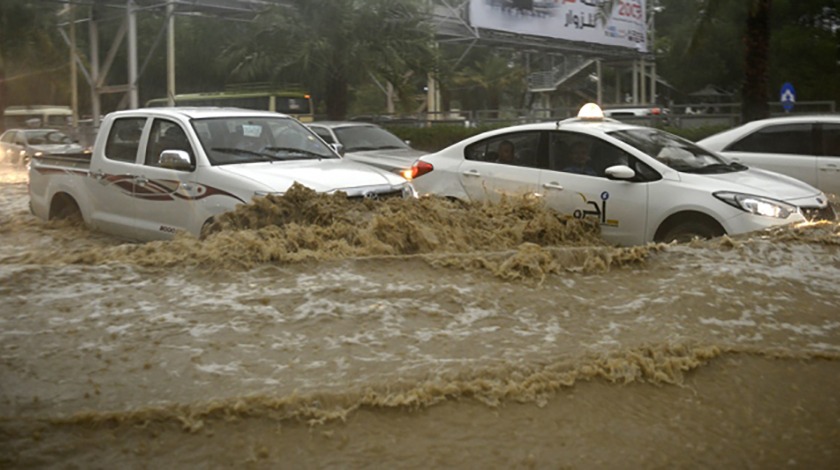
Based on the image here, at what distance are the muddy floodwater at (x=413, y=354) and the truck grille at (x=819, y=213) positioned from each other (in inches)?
48.9

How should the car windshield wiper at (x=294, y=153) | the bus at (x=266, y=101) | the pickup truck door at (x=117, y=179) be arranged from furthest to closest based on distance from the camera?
the bus at (x=266, y=101) < the pickup truck door at (x=117, y=179) < the car windshield wiper at (x=294, y=153)

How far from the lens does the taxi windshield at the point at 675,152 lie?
8625mm

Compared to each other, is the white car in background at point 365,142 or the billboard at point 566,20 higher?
the billboard at point 566,20

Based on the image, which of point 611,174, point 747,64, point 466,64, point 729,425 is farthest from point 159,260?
point 466,64

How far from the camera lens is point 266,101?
25.8 m

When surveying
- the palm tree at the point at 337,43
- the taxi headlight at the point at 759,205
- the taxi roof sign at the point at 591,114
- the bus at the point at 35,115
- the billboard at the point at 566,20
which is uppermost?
the billboard at the point at 566,20

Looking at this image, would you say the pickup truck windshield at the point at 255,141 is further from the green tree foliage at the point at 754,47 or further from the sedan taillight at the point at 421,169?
the green tree foliage at the point at 754,47

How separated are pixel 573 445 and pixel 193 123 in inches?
232

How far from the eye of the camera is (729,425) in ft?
14.1

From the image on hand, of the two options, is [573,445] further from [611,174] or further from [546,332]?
[611,174]

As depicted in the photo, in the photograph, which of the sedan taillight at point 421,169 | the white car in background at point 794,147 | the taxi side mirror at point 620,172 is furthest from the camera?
the white car in background at point 794,147

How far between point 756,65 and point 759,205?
12283mm

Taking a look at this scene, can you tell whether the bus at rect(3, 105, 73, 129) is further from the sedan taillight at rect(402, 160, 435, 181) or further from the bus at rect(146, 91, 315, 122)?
the sedan taillight at rect(402, 160, 435, 181)

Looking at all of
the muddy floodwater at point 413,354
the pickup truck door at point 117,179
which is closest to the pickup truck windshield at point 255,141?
the pickup truck door at point 117,179
